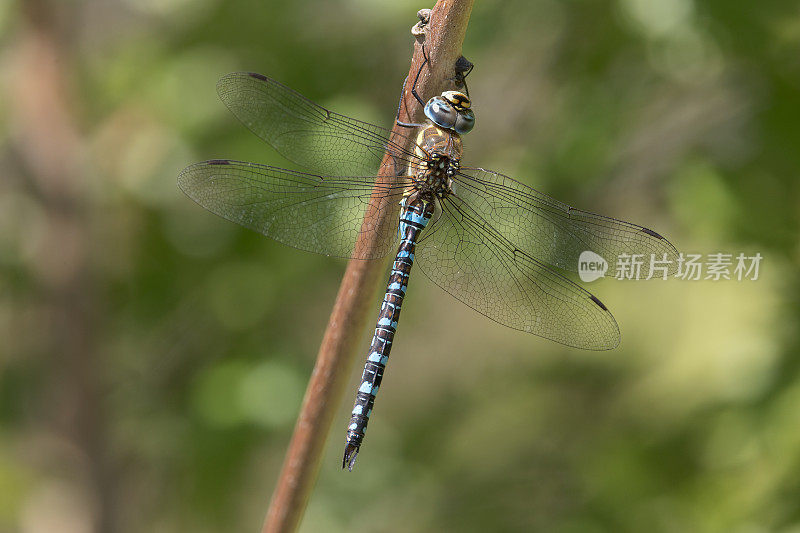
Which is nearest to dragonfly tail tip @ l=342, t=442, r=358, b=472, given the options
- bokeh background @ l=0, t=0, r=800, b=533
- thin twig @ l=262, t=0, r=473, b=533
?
thin twig @ l=262, t=0, r=473, b=533

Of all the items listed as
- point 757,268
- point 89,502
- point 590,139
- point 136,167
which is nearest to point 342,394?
point 590,139

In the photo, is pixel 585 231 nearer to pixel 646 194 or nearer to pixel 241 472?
pixel 646 194

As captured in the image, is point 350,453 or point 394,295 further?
point 394,295

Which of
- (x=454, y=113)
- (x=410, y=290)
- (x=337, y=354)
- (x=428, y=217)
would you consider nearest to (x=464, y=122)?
(x=454, y=113)

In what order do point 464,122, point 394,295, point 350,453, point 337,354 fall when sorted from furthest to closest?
point 394,295, point 464,122, point 350,453, point 337,354

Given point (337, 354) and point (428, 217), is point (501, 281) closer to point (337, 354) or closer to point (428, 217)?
point (428, 217)

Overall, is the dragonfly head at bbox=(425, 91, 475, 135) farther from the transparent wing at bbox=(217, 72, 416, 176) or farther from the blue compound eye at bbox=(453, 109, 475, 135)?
the transparent wing at bbox=(217, 72, 416, 176)
